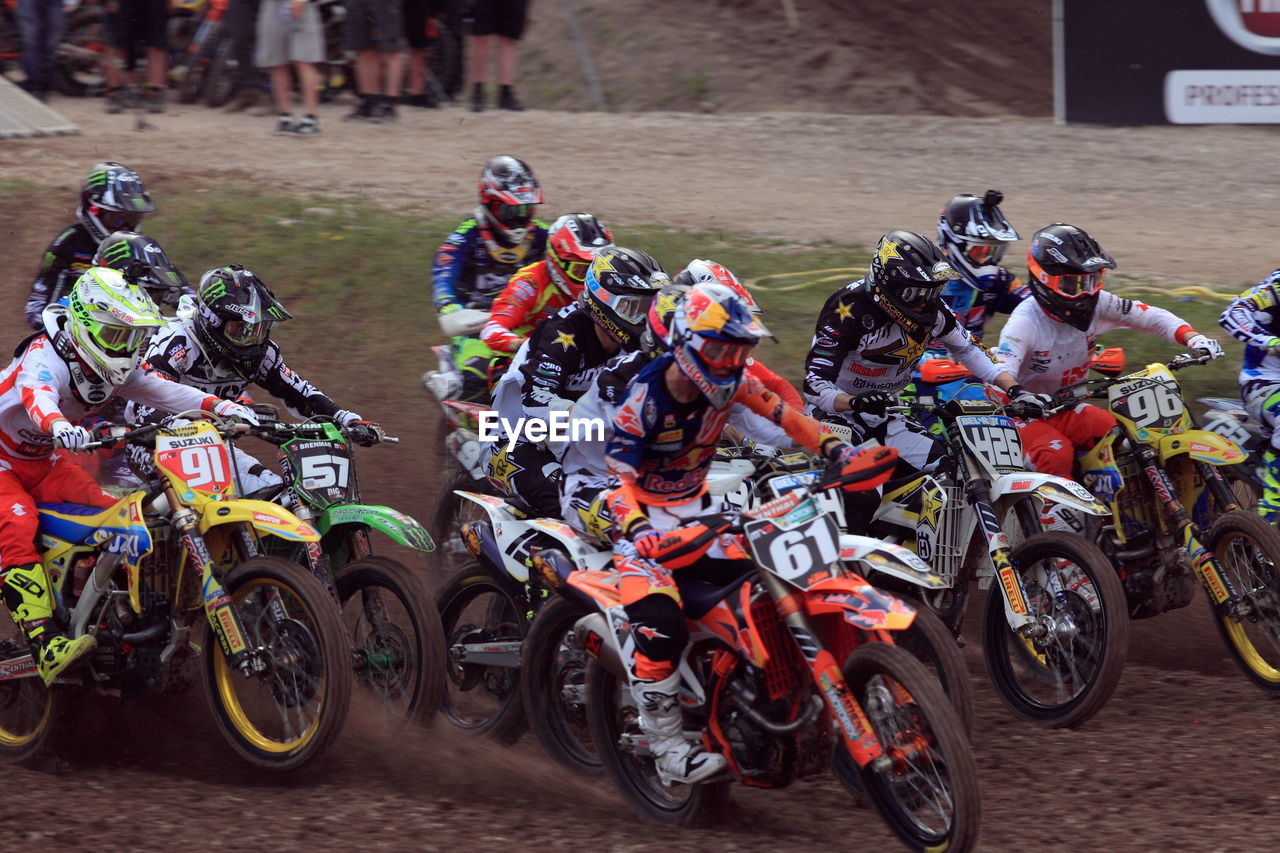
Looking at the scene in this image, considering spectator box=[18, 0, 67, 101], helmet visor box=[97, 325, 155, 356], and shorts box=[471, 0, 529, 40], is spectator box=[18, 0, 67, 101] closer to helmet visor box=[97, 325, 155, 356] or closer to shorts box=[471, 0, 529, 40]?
shorts box=[471, 0, 529, 40]

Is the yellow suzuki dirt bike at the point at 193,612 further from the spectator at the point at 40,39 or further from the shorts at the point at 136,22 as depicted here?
the spectator at the point at 40,39

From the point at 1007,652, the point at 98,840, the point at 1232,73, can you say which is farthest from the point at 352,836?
the point at 1232,73

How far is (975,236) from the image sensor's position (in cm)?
920

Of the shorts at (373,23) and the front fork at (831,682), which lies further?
the shorts at (373,23)

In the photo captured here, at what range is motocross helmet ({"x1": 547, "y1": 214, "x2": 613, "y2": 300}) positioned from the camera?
28.6 ft

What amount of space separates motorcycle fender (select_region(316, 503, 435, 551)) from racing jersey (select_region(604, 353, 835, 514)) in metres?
1.30

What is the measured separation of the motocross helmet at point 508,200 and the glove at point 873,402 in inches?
115

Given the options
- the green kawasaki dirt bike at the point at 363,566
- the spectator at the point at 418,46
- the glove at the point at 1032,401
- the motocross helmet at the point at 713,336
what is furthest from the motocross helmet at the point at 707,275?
the spectator at the point at 418,46

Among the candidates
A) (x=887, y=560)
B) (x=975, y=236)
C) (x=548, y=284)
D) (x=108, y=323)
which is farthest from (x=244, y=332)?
(x=975, y=236)

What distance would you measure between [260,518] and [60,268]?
3778 millimetres

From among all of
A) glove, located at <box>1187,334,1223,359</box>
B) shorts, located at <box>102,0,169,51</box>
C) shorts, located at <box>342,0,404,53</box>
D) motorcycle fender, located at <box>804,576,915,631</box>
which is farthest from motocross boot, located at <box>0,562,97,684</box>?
shorts, located at <box>102,0,169,51</box>

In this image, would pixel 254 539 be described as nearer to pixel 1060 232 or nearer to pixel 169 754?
pixel 169 754

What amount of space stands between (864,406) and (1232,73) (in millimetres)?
11206

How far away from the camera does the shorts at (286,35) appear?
17828 mm
